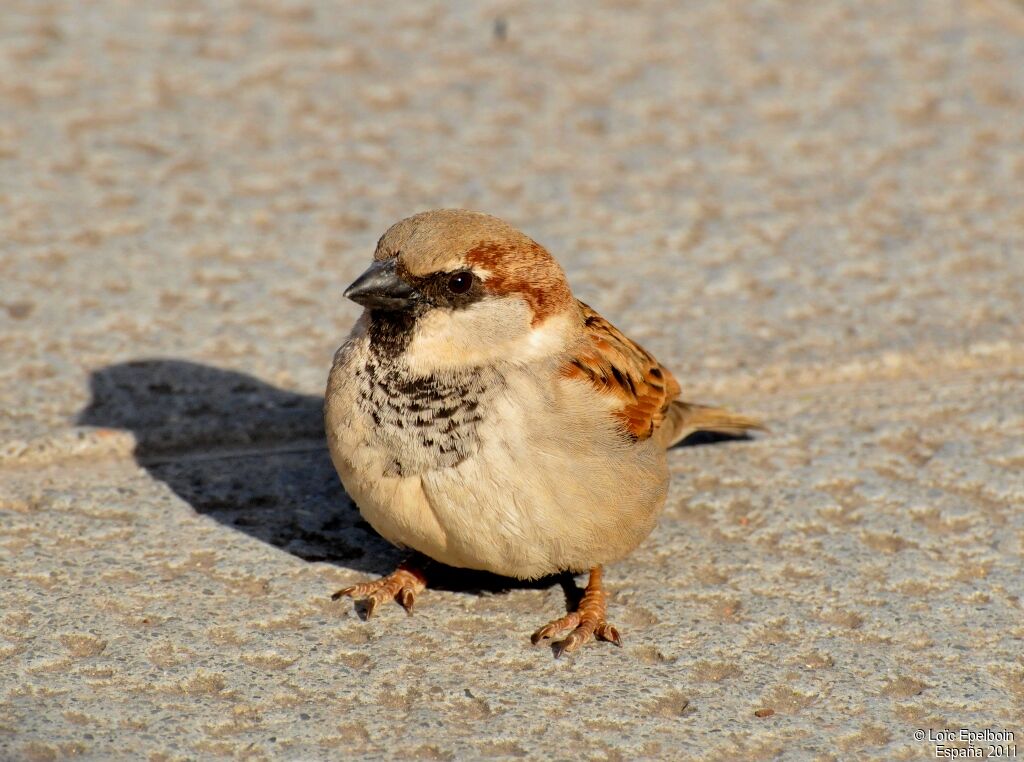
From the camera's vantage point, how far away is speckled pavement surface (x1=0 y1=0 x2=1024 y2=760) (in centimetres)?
299

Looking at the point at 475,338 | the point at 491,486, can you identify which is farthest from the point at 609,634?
the point at 475,338

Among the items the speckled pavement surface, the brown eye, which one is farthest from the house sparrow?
the speckled pavement surface

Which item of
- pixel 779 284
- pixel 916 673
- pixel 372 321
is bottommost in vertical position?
pixel 916 673

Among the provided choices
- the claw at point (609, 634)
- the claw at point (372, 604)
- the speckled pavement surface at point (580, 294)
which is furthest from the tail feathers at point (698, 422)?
the claw at point (372, 604)

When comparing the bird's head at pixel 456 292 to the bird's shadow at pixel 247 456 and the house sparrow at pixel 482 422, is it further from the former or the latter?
the bird's shadow at pixel 247 456

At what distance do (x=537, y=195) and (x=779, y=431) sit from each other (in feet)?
5.36

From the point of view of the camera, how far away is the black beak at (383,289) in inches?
124

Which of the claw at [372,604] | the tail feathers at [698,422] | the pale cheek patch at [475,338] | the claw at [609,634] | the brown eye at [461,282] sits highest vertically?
the brown eye at [461,282]

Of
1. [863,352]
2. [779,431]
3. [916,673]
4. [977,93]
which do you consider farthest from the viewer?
[977,93]

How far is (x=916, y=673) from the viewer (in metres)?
3.12

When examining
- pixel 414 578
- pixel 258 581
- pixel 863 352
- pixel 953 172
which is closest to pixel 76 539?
pixel 258 581

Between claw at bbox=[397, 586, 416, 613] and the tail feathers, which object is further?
the tail feathers

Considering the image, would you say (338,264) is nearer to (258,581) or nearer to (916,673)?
(258,581)

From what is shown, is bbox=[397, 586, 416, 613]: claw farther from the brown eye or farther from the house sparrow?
the brown eye
